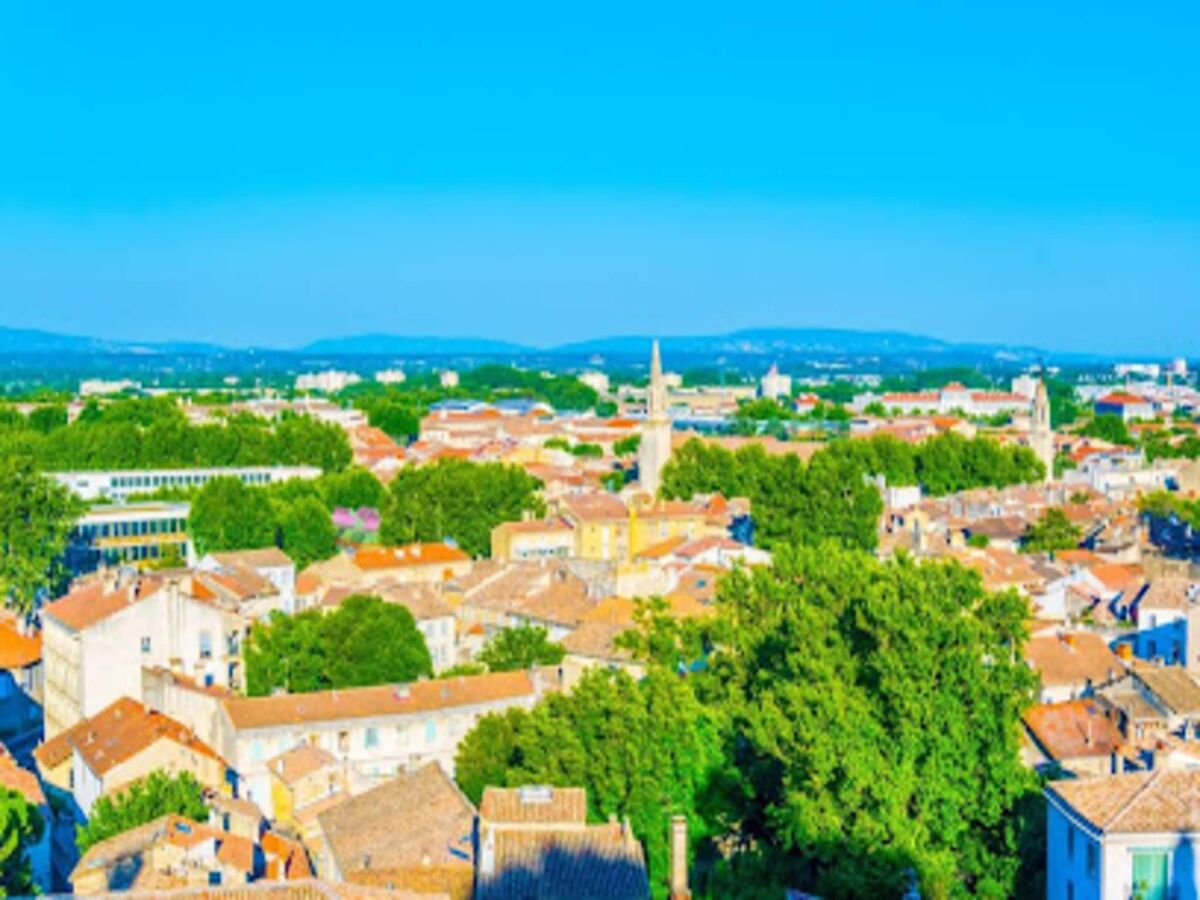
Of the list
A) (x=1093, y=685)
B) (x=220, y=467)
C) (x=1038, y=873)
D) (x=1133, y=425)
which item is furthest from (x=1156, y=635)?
(x=1133, y=425)

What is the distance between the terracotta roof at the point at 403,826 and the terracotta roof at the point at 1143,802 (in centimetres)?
884

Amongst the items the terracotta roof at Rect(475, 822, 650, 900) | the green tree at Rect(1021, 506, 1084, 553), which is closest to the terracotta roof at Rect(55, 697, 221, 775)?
the terracotta roof at Rect(475, 822, 650, 900)

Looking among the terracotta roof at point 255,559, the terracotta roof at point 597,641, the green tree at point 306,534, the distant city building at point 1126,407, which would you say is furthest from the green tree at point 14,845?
the distant city building at point 1126,407

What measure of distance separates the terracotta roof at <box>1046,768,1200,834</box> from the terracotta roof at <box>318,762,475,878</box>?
348 inches

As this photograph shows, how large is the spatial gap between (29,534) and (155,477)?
34.8 meters

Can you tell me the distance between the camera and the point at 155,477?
318 ft

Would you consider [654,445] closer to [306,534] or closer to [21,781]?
[306,534]

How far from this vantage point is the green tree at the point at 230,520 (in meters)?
69.5

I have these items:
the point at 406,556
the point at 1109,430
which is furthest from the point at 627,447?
the point at 406,556

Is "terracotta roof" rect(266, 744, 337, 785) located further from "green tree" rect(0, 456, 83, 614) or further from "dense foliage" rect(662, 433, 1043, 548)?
"green tree" rect(0, 456, 83, 614)

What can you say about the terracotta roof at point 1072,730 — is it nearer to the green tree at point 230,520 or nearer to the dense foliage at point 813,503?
the dense foliage at point 813,503

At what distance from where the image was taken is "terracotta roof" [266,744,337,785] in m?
31.7

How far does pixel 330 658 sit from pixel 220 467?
204ft

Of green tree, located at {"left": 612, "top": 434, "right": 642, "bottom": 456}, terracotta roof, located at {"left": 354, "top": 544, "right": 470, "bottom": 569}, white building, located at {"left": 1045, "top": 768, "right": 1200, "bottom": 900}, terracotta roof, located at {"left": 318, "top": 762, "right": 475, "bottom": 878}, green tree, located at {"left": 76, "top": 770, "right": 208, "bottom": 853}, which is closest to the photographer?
white building, located at {"left": 1045, "top": 768, "right": 1200, "bottom": 900}
